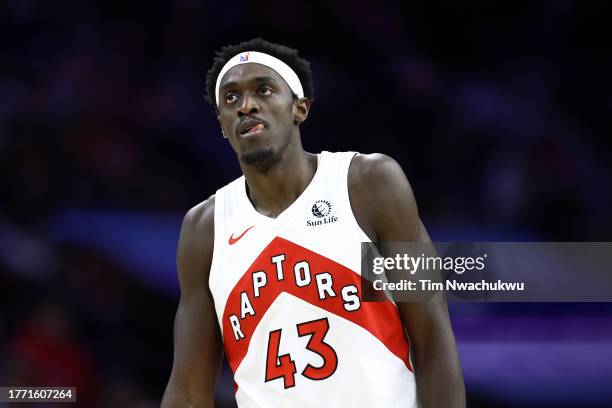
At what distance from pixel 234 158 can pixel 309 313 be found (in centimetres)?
433

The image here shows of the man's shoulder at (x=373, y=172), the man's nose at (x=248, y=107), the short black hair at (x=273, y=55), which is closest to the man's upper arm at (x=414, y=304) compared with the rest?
the man's shoulder at (x=373, y=172)

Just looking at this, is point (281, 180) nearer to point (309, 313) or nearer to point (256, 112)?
point (256, 112)

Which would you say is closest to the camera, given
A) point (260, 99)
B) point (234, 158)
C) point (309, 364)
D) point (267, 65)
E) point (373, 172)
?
point (309, 364)

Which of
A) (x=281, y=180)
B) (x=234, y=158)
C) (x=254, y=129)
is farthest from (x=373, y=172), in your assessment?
(x=234, y=158)

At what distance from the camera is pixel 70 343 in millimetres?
6914

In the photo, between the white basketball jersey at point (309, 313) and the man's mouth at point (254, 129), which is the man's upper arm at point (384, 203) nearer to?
the white basketball jersey at point (309, 313)

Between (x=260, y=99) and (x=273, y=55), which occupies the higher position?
(x=273, y=55)

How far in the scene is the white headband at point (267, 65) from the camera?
4305 millimetres

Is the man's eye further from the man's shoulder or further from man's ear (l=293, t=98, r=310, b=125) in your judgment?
the man's shoulder

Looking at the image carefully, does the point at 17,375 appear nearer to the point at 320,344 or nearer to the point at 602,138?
the point at 320,344

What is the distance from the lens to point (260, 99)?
4.17 m

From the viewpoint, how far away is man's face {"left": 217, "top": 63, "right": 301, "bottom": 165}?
410cm

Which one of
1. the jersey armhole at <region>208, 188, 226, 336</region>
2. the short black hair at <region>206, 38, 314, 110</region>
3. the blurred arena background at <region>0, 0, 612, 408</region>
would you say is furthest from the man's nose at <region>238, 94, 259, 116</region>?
the blurred arena background at <region>0, 0, 612, 408</region>

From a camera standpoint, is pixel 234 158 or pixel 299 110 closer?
pixel 299 110
